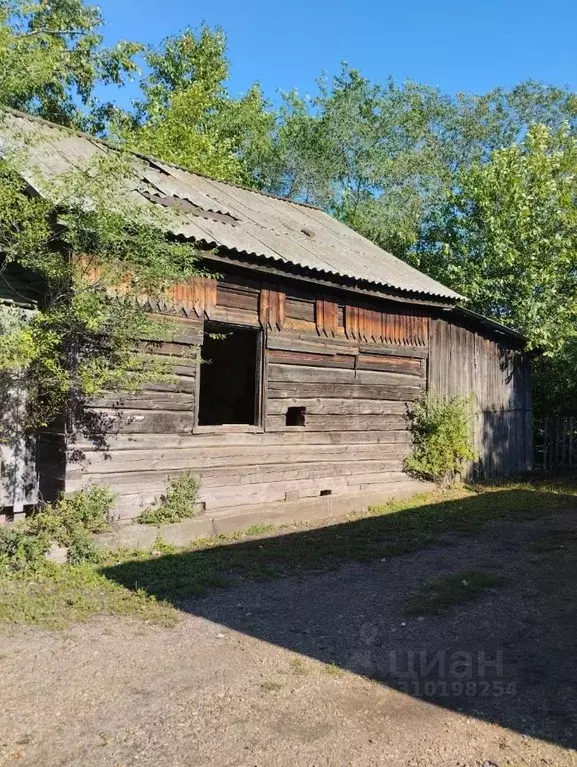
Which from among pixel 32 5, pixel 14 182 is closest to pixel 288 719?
pixel 14 182

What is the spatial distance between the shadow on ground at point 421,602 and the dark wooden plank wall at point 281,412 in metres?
1.14

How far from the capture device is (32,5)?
337 inches

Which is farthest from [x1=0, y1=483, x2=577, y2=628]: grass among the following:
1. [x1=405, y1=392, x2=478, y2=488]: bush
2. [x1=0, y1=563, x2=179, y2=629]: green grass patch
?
[x1=405, y1=392, x2=478, y2=488]: bush

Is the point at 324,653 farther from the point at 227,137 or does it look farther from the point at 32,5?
the point at 227,137

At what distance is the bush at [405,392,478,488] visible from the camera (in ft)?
37.3

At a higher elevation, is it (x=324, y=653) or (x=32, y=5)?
(x=32, y=5)

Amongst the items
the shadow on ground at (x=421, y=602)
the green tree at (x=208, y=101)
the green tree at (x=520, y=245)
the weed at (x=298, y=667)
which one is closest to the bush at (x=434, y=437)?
the shadow on ground at (x=421, y=602)

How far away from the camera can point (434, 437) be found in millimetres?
11406

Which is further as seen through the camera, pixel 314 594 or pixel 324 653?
pixel 314 594

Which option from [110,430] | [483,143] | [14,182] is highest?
[483,143]

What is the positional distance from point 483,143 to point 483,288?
1695 centimetres

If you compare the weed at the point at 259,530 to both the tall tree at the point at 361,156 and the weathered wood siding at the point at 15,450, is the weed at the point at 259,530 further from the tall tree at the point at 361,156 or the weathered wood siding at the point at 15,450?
the tall tree at the point at 361,156

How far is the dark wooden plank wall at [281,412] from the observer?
7.59 meters

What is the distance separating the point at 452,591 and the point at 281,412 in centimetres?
415
